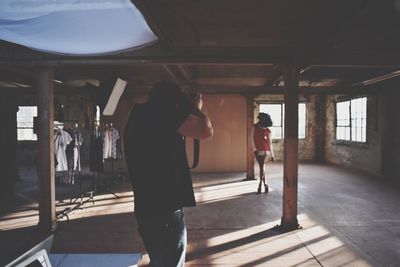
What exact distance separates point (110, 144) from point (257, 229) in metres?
4.09

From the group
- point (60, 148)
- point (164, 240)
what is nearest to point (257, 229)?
point (164, 240)

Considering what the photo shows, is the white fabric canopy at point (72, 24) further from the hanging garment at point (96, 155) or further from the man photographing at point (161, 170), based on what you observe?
the hanging garment at point (96, 155)

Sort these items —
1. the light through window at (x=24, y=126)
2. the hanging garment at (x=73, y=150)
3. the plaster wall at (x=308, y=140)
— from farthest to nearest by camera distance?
the plaster wall at (x=308, y=140), the light through window at (x=24, y=126), the hanging garment at (x=73, y=150)

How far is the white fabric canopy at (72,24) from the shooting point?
2416 millimetres

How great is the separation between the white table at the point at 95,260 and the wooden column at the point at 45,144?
1623 mm

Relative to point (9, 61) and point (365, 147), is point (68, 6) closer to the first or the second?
point (9, 61)

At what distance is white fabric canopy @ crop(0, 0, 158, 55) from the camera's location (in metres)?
2.42

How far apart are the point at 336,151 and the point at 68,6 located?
9.63 metres

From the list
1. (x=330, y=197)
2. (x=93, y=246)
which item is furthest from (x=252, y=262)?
(x=330, y=197)

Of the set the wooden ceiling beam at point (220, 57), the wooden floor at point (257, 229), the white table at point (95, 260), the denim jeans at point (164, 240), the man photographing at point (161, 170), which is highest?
the wooden ceiling beam at point (220, 57)

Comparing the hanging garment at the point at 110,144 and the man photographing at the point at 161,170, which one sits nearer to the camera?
the man photographing at the point at 161,170

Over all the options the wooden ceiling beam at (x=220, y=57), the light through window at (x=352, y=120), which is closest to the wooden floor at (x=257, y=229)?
the wooden ceiling beam at (x=220, y=57)

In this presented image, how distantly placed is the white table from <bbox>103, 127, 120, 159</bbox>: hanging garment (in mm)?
4411

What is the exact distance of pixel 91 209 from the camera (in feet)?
16.2
